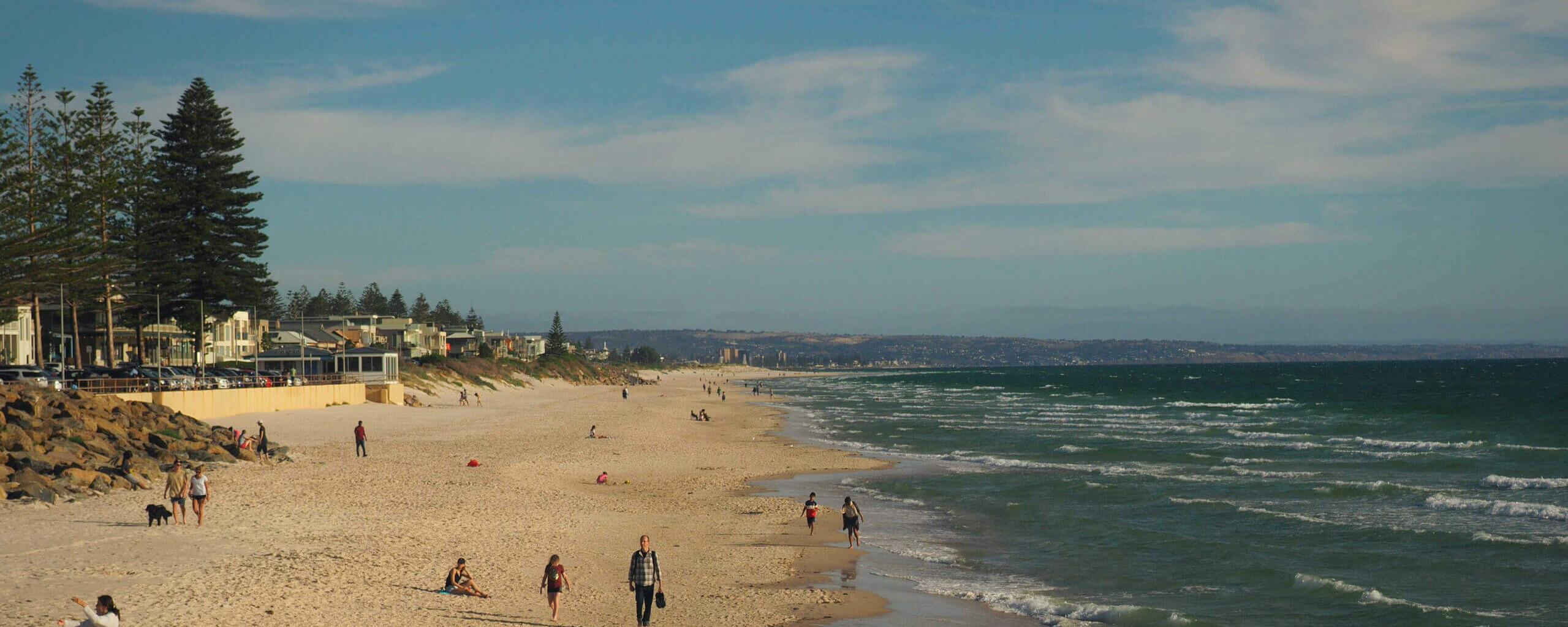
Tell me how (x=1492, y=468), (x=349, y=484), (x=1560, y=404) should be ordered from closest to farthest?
1. (x=349, y=484)
2. (x=1492, y=468)
3. (x=1560, y=404)

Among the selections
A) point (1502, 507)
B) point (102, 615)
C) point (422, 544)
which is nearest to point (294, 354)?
point (422, 544)

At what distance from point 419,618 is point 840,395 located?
87.8m

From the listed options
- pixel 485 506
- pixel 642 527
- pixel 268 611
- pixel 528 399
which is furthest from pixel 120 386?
pixel 528 399

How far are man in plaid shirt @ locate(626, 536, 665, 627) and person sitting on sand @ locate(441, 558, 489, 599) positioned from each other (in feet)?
7.75

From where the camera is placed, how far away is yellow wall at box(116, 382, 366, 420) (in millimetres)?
35250

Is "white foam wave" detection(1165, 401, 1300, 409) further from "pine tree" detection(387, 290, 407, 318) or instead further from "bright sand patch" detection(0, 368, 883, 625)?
"pine tree" detection(387, 290, 407, 318)

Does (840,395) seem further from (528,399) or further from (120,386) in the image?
(120,386)

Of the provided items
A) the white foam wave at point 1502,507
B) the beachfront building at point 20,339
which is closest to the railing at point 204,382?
the beachfront building at point 20,339

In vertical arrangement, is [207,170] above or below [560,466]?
above

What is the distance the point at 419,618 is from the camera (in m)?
12.7

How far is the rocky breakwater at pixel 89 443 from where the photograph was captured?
19.8m

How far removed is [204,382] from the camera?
1620 inches

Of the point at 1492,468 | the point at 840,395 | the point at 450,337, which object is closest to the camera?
the point at 1492,468

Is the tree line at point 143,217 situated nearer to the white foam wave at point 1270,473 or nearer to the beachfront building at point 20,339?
the beachfront building at point 20,339
